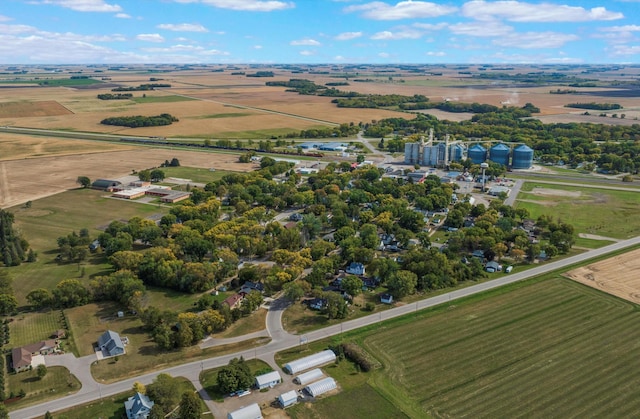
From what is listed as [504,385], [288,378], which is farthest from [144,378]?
[504,385]

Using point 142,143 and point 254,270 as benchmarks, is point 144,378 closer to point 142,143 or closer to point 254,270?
point 254,270

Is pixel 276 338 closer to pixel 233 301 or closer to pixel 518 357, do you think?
pixel 233 301

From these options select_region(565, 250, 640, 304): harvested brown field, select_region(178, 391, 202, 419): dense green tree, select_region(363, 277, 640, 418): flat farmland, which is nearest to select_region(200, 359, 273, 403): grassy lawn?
select_region(178, 391, 202, 419): dense green tree

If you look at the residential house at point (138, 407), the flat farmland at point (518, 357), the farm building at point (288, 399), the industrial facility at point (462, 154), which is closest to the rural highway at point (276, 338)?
the flat farmland at point (518, 357)

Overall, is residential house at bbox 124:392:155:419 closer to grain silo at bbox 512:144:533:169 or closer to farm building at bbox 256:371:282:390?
farm building at bbox 256:371:282:390

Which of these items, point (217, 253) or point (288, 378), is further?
point (217, 253)

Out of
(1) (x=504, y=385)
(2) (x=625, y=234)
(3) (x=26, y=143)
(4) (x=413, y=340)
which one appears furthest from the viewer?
(3) (x=26, y=143)

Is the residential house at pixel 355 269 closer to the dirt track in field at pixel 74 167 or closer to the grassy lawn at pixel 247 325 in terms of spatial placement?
the grassy lawn at pixel 247 325
